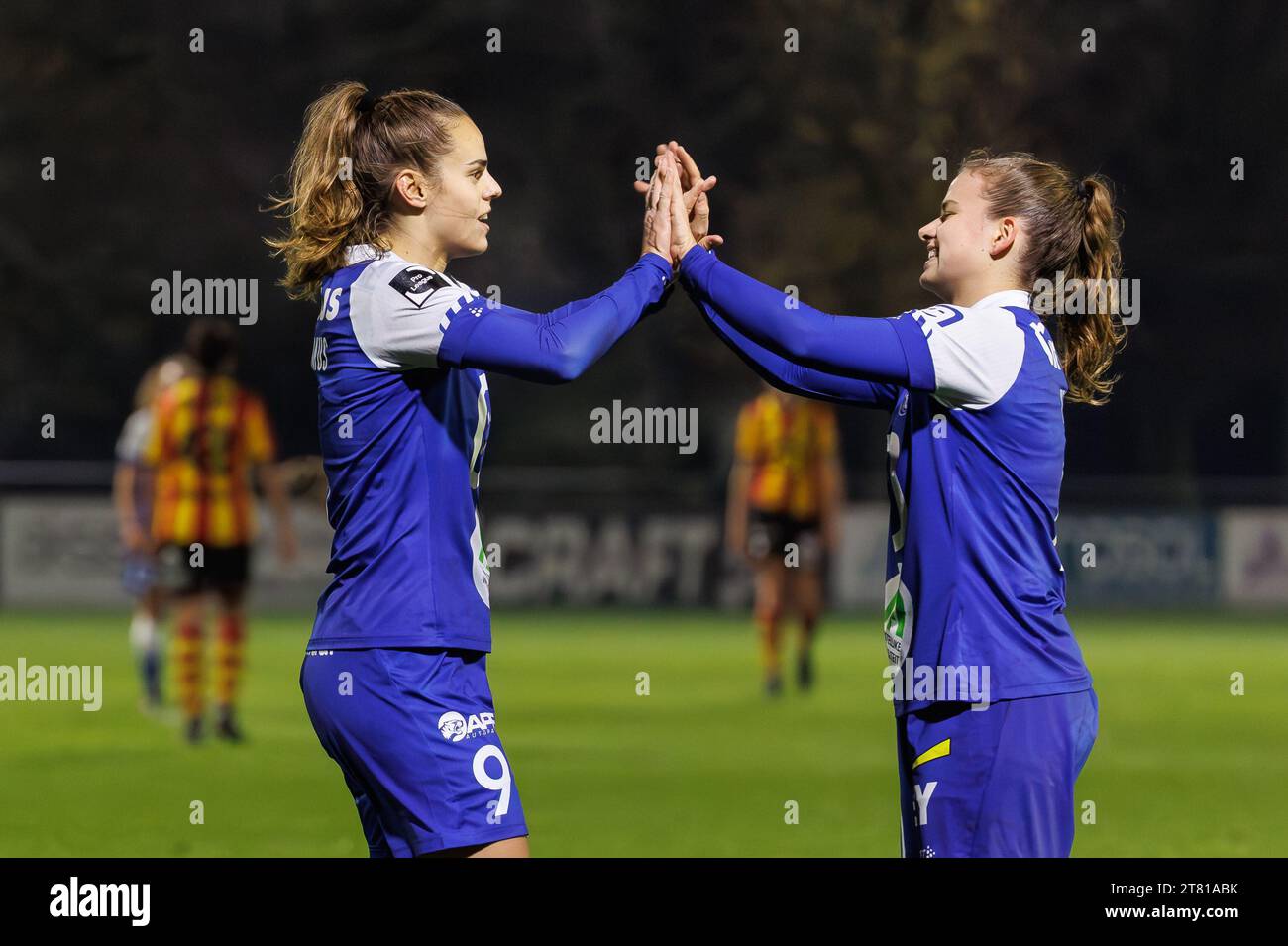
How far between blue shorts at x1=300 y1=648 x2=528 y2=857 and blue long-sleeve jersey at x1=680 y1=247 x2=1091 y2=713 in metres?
0.80

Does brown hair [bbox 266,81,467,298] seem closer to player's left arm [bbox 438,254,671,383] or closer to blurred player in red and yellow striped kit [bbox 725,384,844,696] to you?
player's left arm [bbox 438,254,671,383]

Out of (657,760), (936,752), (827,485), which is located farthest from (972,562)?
(827,485)

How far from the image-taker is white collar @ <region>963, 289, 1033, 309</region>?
330 cm

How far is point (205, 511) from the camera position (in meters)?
8.68

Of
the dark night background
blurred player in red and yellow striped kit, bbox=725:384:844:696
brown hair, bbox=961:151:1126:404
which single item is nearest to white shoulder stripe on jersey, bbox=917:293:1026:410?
brown hair, bbox=961:151:1126:404

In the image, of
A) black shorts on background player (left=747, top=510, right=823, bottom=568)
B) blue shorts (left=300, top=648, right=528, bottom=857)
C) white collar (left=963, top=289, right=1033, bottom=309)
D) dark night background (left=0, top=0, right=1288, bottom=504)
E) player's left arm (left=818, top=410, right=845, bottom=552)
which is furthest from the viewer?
dark night background (left=0, top=0, right=1288, bottom=504)

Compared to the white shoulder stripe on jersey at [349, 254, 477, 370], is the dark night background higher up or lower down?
higher up

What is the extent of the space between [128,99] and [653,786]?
62.0 feet

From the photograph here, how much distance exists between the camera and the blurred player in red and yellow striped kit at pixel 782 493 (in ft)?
36.3

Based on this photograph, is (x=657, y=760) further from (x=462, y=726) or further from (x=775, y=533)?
(x=462, y=726)

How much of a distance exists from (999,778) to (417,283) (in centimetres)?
139

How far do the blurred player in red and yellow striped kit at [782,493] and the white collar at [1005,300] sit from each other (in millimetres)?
7648

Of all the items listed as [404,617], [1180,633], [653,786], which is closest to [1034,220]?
[404,617]

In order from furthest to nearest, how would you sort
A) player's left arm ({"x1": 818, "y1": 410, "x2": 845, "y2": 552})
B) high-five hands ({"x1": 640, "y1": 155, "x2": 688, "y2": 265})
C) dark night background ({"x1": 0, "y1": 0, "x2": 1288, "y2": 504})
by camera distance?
dark night background ({"x1": 0, "y1": 0, "x2": 1288, "y2": 504}), player's left arm ({"x1": 818, "y1": 410, "x2": 845, "y2": 552}), high-five hands ({"x1": 640, "y1": 155, "x2": 688, "y2": 265})
